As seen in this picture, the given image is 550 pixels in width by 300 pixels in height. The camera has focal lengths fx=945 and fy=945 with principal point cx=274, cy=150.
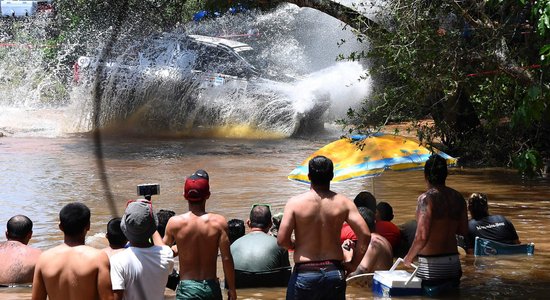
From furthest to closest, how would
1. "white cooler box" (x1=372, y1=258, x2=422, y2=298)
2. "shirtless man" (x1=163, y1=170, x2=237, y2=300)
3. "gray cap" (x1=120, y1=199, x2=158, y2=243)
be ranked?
"white cooler box" (x1=372, y1=258, x2=422, y2=298) < "shirtless man" (x1=163, y1=170, x2=237, y2=300) < "gray cap" (x1=120, y1=199, x2=158, y2=243)

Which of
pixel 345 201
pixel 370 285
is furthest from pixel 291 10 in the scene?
pixel 345 201

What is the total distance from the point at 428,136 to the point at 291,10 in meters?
20.5

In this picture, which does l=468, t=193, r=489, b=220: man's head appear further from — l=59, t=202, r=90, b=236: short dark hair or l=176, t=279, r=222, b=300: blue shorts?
l=59, t=202, r=90, b=236: short dark hair

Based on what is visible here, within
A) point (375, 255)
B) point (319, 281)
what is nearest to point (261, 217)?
point (375, 255)

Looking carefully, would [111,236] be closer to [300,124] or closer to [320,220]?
[320,220]

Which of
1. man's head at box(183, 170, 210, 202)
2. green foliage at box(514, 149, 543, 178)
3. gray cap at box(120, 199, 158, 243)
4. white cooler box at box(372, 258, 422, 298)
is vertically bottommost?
white cooler box at box(372, 258, 422, 298)

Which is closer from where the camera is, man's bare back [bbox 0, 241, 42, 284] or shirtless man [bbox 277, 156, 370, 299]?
shirtless man [bbox 277, 156, 370, 299]

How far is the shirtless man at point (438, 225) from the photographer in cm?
725

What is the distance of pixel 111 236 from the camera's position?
18.2 ft

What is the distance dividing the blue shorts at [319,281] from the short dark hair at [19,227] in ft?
10.1

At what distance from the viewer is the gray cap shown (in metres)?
5.12

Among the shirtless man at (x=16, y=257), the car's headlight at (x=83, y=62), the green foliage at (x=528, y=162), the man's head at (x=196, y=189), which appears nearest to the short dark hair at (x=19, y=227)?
the shirtless man at (x=16, y=257)

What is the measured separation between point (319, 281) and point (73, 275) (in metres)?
1.55

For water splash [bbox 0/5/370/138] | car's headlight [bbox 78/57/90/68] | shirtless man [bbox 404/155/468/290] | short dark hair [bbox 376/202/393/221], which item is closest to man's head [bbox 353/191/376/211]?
short dark hair [bbox 376/202/393/221]
